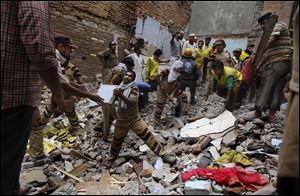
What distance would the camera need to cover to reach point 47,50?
2.52 metres

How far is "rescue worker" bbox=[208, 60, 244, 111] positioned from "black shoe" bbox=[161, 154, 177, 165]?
256cm

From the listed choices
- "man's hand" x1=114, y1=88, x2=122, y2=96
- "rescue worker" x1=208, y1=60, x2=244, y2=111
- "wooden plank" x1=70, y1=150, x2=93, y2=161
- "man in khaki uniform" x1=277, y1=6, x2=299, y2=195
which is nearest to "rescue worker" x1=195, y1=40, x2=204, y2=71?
"rescue worker" x1=208, y1=60, x2=244, y2=111

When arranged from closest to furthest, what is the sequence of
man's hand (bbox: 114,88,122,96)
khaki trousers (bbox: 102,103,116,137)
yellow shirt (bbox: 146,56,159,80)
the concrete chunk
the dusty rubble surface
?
the concrete chunk
the dusty rubble surface
man's hand (bbox: 114,88,122,96)
khaki trousers (bbox: 102,103,116,137)
yellow shirt (bbox: 146,56,159,80)

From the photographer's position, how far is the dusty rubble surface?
397 centimetres

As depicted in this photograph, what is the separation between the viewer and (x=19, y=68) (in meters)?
2.54

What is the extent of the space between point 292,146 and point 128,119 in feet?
11.0

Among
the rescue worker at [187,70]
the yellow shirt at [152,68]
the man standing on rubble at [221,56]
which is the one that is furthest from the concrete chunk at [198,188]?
the yellow shirt at [152,68]

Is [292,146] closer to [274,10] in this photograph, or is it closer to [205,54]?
[205,54]


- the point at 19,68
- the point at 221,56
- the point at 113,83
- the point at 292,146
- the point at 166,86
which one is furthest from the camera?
the point at 221,56

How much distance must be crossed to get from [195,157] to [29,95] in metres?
3.49

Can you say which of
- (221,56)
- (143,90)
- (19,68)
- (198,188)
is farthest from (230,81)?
(19,68)

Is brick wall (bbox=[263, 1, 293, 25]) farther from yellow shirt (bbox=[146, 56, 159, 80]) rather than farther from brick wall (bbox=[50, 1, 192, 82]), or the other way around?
yellow shirt (bbox=[146, 56, 159, 80])

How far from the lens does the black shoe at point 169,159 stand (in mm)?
5273

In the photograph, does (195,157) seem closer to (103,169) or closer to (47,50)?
(103,169)
